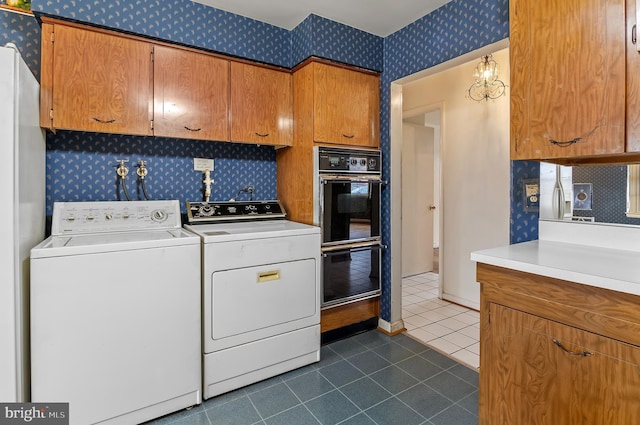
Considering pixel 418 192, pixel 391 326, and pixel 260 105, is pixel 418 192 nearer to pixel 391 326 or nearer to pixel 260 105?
pixel 391 326

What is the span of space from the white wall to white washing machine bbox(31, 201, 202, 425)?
108 inches

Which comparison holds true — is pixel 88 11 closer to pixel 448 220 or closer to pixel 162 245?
pixel 162 245

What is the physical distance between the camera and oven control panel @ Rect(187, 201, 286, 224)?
2.44 meters

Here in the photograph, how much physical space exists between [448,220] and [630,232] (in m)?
2.14

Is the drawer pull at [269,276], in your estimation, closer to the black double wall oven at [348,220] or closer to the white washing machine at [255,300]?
the white washing machine at [255,300]

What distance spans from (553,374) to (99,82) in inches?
108

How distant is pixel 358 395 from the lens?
1969mm

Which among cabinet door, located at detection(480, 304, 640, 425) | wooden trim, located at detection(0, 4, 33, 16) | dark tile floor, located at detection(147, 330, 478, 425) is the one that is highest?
wooden trim, located at detection(0, 4, 33, 16)

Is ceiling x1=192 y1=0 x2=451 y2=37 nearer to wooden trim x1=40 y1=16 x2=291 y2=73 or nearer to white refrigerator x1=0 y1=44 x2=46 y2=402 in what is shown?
wooden trim x1=40 y1=16 x2=291 y2=73

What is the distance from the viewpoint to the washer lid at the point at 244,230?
198 cm

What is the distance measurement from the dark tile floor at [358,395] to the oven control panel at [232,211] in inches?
46.3

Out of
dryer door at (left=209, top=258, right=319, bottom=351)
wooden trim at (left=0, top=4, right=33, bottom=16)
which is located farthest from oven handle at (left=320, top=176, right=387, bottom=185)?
wooden trim at (left=0, top=4, right=33, bottom=16)

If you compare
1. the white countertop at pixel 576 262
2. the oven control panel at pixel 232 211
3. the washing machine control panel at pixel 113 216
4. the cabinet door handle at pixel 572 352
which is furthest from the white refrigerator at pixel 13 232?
the cabinet door handle at pixel 572 352

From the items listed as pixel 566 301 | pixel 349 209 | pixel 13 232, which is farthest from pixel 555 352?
pixel 13 232
